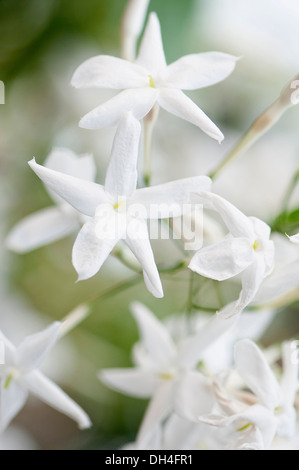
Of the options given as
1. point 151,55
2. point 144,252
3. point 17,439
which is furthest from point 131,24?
point 17,439

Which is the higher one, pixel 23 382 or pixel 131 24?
pixel 131 24

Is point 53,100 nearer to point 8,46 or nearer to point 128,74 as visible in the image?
point 8,46

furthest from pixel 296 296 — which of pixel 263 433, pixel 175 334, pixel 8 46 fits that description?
pixel 8 46

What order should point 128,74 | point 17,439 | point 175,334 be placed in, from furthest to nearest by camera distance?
1. point 17,439
2. point 175,334
3. point 128,74

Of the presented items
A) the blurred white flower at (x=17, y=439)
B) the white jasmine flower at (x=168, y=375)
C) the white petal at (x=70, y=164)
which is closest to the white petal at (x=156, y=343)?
the white jasmine flower at (x=168, y=375)

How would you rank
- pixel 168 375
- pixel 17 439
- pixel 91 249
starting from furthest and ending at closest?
pixel 17 439 < pixel 168 375 < pixel 91 249

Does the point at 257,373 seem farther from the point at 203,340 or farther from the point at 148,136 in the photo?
the point at 148,136
